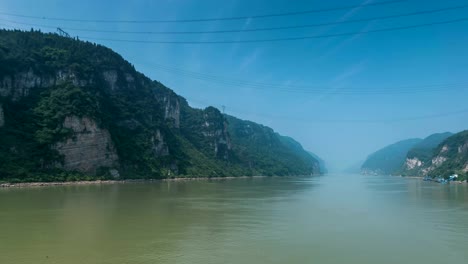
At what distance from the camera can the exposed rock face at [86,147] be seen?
6469 cm

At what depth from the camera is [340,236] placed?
17578 mm

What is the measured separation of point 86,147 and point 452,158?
105 m

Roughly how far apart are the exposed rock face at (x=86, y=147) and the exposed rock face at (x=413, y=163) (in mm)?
143255

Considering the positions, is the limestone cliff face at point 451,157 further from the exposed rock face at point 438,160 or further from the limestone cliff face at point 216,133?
the limestone cliff face at point 216,133

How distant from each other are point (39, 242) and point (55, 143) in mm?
53372

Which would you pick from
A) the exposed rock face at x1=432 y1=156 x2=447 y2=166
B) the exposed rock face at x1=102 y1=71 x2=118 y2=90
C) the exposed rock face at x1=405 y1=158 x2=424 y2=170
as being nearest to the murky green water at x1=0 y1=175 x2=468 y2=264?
the exposed rock face at x1=102 y1=71 x2=118 y2=90

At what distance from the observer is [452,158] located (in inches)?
4688

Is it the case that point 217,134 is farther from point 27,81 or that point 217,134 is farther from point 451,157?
point 27,81

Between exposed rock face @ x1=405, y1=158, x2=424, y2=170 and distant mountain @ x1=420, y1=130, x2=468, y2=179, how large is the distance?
2055 centimetres

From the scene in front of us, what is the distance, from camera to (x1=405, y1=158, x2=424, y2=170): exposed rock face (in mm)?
172625

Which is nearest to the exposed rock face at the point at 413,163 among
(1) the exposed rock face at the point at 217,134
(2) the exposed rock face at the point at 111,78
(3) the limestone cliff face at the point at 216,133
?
(3) the limestone cliff face at the point at 216,133

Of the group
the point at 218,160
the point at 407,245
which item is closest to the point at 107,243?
the point at 407,245

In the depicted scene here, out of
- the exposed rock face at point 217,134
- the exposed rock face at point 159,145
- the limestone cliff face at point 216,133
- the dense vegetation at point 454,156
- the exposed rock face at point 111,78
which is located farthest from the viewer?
the exposed rock face at point 217,134

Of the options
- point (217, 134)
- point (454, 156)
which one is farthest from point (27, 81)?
point (454, 156)
